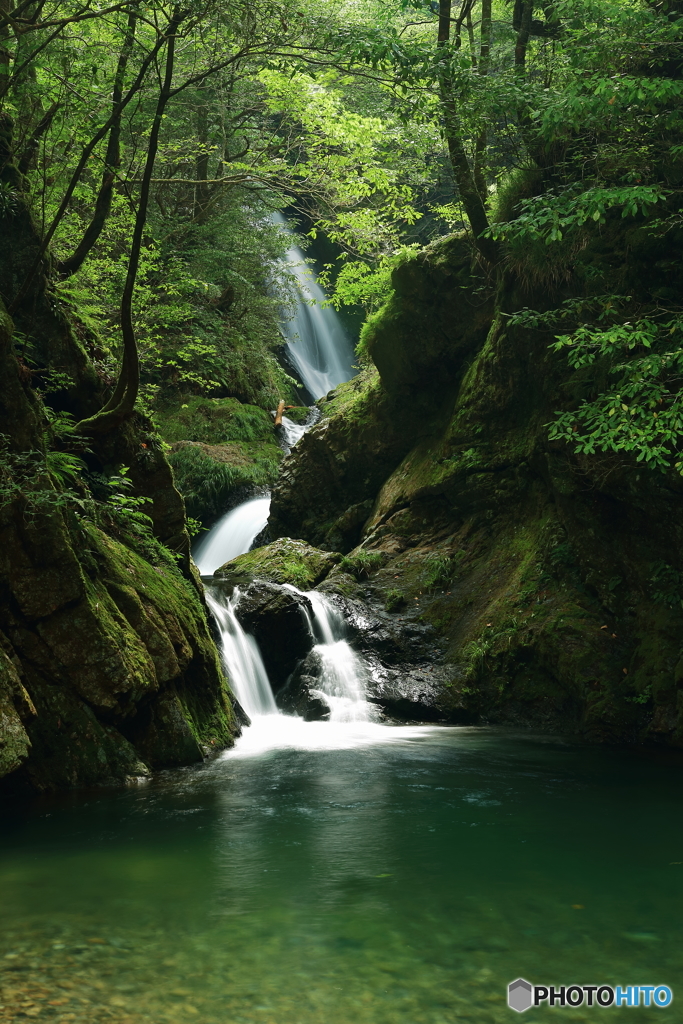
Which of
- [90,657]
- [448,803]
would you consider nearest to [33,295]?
[90,657]

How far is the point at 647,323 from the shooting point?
7.48m

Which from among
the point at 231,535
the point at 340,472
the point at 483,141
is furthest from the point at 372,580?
the point at 483,141

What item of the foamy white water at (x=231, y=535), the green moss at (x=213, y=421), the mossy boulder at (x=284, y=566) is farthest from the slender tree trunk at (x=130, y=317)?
the green moss at (x=213, y=421)

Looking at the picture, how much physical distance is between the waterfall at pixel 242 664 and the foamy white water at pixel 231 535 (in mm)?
5045

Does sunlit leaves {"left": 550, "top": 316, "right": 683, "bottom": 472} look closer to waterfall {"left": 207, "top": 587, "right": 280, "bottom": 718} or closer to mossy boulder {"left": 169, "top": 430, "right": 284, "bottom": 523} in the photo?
waterfall {"left": 207, "top": 587, "right": 280, "bottom": 718}

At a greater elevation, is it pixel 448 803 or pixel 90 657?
pixel 90 657

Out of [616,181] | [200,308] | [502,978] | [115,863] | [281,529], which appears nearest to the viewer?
[502,978]

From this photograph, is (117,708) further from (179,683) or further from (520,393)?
(520,393)

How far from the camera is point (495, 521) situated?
11.7 metres

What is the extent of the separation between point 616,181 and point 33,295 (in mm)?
7057

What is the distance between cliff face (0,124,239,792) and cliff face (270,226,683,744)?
3621 mm

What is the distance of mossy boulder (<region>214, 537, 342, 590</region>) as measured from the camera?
1249 cm

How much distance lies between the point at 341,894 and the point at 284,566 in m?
8.46

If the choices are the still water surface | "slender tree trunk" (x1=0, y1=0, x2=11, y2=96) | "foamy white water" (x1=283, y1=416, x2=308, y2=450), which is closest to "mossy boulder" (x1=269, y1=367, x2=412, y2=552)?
"foamy white water" (x1=283, y1=416, x2=308, y2=450)
